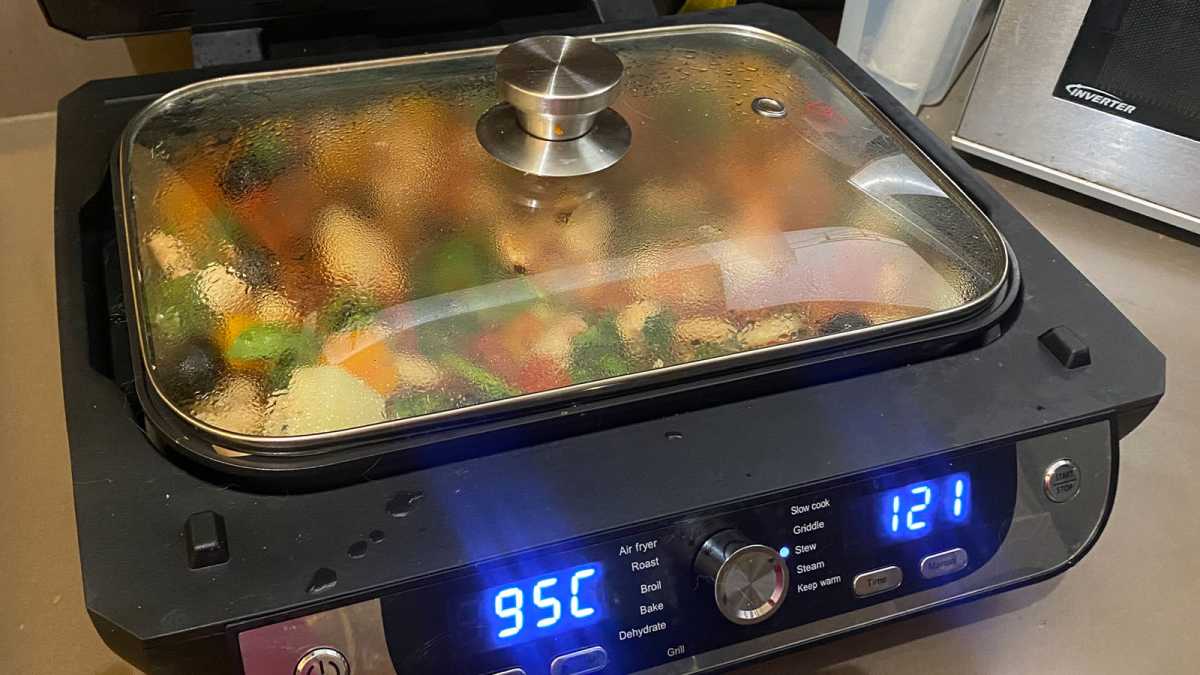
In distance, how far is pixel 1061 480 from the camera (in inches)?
24.2

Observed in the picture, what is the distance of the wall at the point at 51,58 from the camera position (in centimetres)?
105

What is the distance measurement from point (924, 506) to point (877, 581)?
55 millimetres

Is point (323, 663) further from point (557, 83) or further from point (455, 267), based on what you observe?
point (557, 83)

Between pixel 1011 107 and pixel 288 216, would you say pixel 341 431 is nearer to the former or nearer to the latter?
pixel 288 216

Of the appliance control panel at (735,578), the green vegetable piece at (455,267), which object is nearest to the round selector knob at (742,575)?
the appliance control panel at (735,578)

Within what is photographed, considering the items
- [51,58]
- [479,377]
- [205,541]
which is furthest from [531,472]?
[51,58]

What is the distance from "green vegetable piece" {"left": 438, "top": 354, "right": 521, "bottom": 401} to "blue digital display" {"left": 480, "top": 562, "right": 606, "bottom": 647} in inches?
4.3

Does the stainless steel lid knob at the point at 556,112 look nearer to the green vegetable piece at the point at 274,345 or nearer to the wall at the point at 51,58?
the green vegetable piece at the point at 274,345

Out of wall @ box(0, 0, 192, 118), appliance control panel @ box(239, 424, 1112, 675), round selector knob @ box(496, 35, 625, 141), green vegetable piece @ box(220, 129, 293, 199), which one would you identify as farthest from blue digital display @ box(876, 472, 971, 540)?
wall @ box(0, 0, 192, 118)

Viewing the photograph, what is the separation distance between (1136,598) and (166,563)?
26.7 inches

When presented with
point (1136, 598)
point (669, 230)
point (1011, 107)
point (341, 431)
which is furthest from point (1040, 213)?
point (341, 431)

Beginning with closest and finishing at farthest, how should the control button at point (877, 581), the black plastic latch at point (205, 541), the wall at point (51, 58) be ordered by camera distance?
the black plastic latch at point (205, 541) → the control button at point (877, 581) → the wall at point (51, 58)

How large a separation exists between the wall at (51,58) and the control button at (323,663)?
2.54 ft

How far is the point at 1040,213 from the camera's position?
3.56 feet
